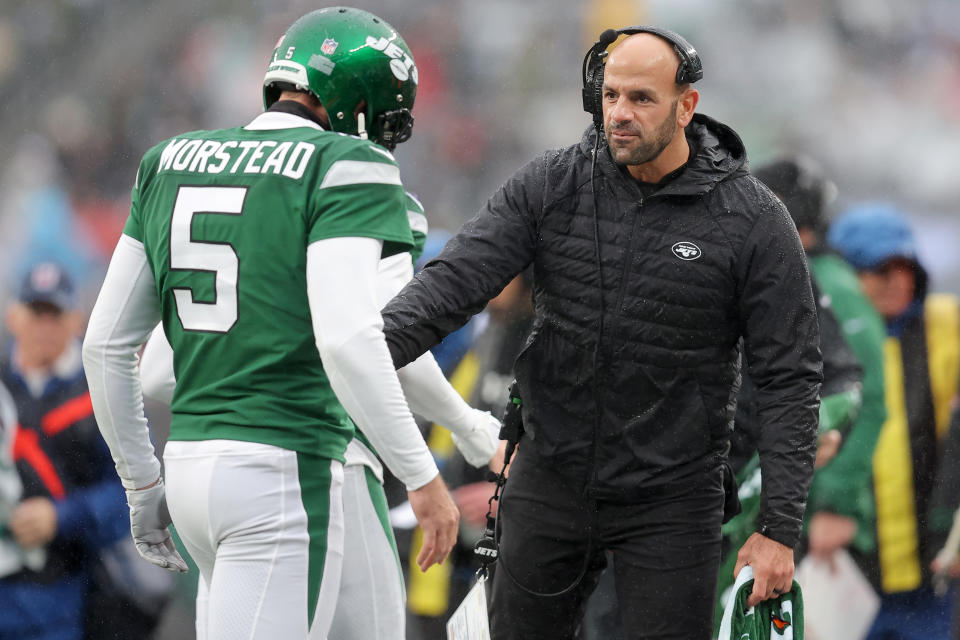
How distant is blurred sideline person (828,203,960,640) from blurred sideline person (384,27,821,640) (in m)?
2.01

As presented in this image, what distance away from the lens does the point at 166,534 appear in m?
2.81

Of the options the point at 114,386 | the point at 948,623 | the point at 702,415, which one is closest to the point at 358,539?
the point at 114,386

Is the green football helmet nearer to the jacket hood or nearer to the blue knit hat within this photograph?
the jacket hood

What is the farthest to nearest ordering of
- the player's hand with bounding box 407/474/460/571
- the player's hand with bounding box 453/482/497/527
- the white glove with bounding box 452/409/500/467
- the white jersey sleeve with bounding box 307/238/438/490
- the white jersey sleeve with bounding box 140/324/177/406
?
1. the player's hand with bounding box 453/482/497/527
2. the white glove with bounding box 452/409/500/467
3. the white jersey sleeve with bounding box 140/324/177/406
4. the player's hand with bounding box 407/474/460/571
5. the white jersey sleeve with bounding box 307/238/438/490

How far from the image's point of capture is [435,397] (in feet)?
10.3

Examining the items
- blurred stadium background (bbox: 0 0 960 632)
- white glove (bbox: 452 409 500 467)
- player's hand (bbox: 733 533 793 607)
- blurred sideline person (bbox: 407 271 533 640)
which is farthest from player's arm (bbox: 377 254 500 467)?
blurred stadium background (bbox: 0 0 960 632)

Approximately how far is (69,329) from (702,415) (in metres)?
2.92

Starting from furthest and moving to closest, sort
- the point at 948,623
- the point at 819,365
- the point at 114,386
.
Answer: the point at 948,623 < the point at 819,365 < the point at 114,386

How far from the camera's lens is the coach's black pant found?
9.37ft

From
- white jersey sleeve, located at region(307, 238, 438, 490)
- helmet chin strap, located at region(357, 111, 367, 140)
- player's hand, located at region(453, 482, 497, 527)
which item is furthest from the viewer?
player's hand, located at region(453, 482, 497, 527)

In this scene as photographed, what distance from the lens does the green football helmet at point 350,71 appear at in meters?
2.62

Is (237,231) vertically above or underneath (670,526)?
above

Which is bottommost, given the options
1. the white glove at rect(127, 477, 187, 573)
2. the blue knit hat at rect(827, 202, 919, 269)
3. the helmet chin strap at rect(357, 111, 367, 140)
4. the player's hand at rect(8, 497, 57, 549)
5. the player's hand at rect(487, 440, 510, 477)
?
the player's hand at rect(8, 497, 57, 549)

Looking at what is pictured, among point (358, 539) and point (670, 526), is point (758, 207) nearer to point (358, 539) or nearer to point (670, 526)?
point (670, 526)
